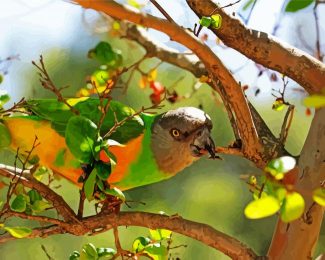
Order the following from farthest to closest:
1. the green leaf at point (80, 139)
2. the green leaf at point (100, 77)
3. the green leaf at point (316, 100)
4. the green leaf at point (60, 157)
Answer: the green leaf at point (100, 77) → the green leaf at point (60, 157) → the green leaf at point (80, 139) → the green leaf at point (316, 100)

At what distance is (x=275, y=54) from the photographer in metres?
0.93

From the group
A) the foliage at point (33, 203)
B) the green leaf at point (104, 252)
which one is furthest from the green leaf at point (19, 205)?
the green leaf at point (104, 252)

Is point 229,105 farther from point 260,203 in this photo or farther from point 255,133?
point 260,203

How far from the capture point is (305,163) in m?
0.90

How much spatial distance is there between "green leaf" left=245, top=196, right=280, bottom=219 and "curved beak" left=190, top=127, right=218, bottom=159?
0.61m

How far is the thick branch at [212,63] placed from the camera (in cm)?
61

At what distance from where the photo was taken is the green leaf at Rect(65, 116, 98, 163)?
742 millimetres

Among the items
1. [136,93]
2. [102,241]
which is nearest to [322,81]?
[102,241]

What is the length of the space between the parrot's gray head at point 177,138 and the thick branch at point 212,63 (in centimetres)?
26

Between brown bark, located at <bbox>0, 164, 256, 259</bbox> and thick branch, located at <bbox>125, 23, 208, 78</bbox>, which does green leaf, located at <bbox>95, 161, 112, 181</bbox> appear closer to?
brown bark, located at <bbox>0, 164, 256, 259</bbox>

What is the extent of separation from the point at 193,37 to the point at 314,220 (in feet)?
1.04

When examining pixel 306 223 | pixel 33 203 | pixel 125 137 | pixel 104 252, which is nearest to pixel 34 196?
pixel 33 203

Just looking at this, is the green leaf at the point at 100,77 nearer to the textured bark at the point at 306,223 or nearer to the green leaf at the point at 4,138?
the green leaf at the point at 4,138

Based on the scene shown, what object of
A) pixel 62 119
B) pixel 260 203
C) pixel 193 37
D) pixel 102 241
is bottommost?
pixel 260 203
